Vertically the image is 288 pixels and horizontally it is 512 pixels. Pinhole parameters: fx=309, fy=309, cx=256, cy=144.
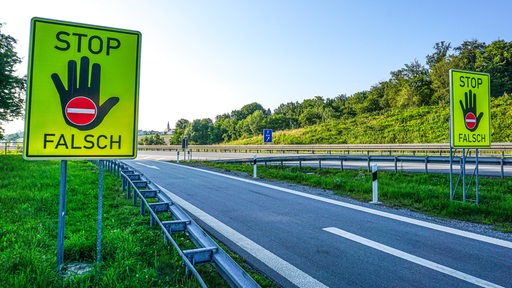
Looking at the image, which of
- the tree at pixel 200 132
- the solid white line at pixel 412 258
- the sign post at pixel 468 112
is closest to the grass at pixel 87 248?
the solid white line at pixel 412 258

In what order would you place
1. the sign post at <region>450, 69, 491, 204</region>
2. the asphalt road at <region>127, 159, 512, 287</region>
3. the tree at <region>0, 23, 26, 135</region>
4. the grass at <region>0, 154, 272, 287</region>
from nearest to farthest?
the grass at <region>0, 154, 272, 287</region>, the asphalt road at <region>127, 159, 512, 287</region>, the sign post at <region>450, 69, 491, 204</region>, the tree at <region>0, 23, 26, 135</region>

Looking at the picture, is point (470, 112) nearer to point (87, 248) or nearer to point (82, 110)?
point (82, 110)

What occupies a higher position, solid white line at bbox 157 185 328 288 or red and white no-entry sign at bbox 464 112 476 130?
red and white no-entry sign at bbox 464 112 476 130

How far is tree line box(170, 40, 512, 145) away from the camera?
5253 centimetres

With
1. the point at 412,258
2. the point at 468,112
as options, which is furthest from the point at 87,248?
the point at 468,112

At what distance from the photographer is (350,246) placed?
14.8ft

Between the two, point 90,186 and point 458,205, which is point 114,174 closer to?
point 90,186

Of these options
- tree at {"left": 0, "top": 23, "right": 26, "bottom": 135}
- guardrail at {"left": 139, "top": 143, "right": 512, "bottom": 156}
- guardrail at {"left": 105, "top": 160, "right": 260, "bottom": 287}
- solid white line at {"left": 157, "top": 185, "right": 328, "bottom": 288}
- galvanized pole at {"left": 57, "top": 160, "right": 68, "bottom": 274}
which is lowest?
solid white line at {"left": 157, "top": 185, "right": 328, "bottom": 288}

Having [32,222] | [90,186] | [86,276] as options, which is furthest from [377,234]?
[90,186]

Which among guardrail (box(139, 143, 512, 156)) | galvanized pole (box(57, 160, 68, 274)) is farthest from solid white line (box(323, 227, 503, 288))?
guardrail (box(139, 143, 512, 156))

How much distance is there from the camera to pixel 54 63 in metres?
3.04

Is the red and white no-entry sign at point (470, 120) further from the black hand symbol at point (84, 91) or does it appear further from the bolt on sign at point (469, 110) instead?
the black hand symbol at point (84, 91)

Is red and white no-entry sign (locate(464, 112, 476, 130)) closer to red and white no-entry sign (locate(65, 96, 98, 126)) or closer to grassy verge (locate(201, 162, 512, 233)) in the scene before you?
grassy verge (locate(201, 162, 512, 233))

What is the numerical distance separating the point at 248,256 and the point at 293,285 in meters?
0.99
